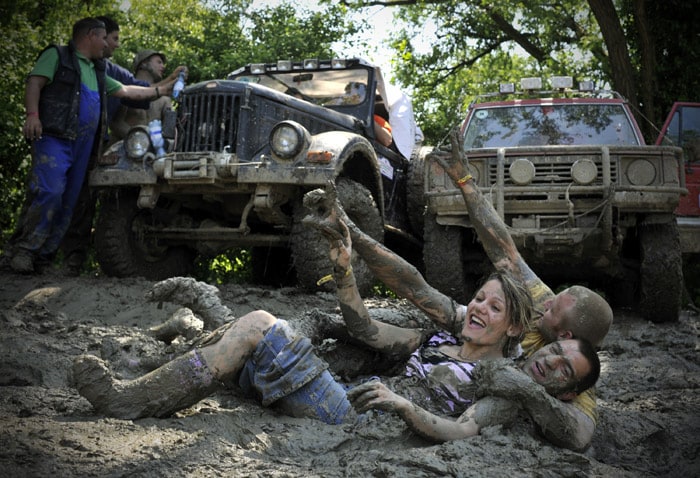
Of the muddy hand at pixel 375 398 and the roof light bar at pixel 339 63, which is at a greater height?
the roof light bar at pixel 339 63

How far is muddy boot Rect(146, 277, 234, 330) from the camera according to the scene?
14.1ft

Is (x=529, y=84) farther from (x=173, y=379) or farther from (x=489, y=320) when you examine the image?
(x=173, y=379)

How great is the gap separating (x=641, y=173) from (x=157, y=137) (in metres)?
3.95

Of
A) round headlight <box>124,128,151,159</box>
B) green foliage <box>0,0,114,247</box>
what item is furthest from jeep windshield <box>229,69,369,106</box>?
green foliage <box>0,0,114,247</box>

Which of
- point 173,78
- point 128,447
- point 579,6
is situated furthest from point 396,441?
point 579,6

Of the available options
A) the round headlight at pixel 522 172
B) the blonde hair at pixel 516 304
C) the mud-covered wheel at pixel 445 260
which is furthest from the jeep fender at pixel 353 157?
the blonde hair at pixel 516 304

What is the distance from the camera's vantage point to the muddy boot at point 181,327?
422 centimetres

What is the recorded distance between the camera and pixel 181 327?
4.28 meters

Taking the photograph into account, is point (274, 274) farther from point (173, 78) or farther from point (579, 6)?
point (579, 6)

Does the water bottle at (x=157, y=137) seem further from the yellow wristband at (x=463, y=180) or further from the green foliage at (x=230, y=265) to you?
Result: the green foliage at (x=230, y=265)

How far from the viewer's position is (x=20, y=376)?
12.2ft

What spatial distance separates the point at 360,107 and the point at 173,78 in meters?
1.84

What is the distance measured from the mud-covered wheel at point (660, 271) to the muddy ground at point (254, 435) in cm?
185

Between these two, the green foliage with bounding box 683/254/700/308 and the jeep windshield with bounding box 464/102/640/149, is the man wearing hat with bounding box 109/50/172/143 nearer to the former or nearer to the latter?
the jeep windshield with bounding box 464/102/640/149
